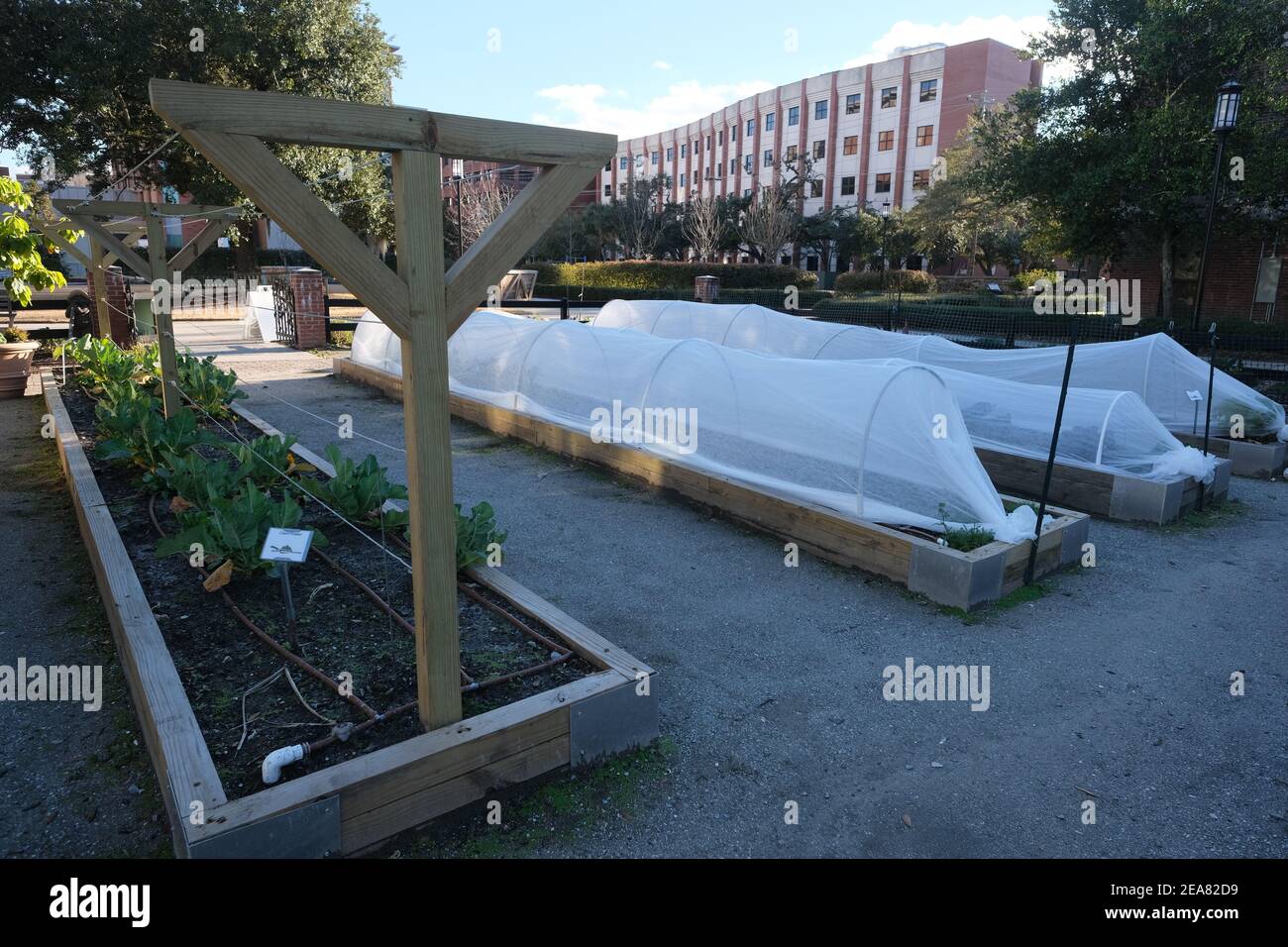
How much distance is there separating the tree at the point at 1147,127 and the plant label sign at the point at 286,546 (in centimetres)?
2030

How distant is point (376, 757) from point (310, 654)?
1.15 meters

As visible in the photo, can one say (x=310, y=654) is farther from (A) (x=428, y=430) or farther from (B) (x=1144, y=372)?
(B) (x=1144, y=372)

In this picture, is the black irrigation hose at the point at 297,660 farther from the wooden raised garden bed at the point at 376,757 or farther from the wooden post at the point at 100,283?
the wooden post at the point at 100,283

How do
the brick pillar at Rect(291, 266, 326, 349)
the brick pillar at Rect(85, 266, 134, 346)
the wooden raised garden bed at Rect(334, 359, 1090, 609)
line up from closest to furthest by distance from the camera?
the wooden raised garden bed at Rect(334, 359, 1090, 609)
the brick pillar at Rect(85, 266, 134, 346)
the brick pillar at Rect(291, 266, 326, 349)

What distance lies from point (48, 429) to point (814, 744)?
377 inches

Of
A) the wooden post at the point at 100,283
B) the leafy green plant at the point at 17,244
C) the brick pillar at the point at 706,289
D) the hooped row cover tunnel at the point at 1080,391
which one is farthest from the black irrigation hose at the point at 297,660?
the brick pillar at the point at 706,289

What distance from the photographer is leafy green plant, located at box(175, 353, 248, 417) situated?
8.72 meters

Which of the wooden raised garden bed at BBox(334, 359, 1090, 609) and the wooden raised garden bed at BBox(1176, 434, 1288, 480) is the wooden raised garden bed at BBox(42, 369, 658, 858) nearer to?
the wooden raised garden bed at BBox(334, 359, 1090, 609)

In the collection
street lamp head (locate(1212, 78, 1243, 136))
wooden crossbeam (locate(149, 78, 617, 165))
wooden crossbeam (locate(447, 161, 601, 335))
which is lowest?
wooden crossbeam (locate(447, 161, 601, 335))

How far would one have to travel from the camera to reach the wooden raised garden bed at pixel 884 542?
5359 millimetres

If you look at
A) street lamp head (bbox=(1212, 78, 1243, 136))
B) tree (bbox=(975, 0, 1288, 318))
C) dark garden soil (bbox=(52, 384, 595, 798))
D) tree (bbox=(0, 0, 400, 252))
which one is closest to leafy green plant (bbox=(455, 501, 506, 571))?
dark garden soil (bbox=(52, 384, 595, 798))

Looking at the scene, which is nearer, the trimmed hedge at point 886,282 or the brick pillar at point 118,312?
the brick pillar at point 118,312

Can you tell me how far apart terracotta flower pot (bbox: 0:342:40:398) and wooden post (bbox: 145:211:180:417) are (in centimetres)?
589
